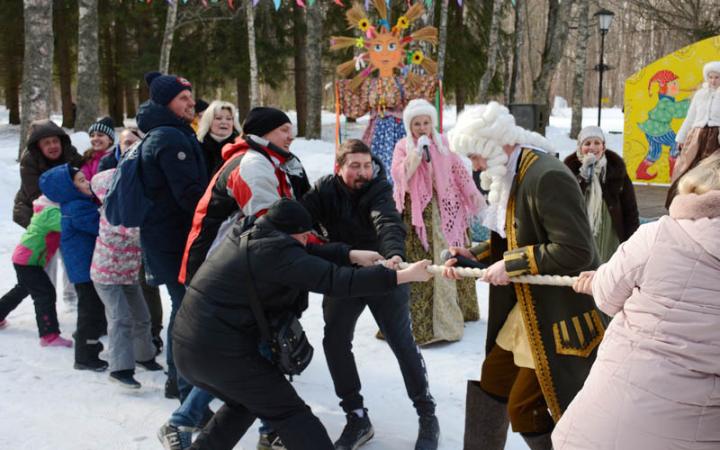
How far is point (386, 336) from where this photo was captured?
359cm

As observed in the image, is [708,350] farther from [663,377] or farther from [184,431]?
[184,431]

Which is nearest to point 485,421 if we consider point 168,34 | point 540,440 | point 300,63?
point 540,440

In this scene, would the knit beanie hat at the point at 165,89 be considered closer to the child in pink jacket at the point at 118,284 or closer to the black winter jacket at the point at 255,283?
the child in pink jacket at the point at 118,284

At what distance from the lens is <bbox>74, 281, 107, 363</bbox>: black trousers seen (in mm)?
4527

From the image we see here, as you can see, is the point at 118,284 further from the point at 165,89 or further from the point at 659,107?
the point at 659,107

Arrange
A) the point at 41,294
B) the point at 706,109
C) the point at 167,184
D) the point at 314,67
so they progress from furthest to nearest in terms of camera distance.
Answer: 1. the point at 314,67
2. the point at 706,109
3. the point at 41,294
4. the point at 167,184

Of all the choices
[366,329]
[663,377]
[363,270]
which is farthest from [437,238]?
[663,377]

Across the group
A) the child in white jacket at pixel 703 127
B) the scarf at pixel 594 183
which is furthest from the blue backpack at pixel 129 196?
the child in white jacket at pixel 703 127

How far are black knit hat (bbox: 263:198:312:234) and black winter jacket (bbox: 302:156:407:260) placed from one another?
91cm

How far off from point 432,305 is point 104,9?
673 inches

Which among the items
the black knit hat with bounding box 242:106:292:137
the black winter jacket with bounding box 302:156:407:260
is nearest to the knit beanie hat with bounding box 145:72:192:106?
the black knit hat with bounding box 242:106:292:137

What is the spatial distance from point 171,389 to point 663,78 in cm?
1123

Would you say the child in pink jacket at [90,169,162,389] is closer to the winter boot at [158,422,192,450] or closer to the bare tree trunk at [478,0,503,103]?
the winter boot at [158,422,192,450]

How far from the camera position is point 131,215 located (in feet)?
12.3
